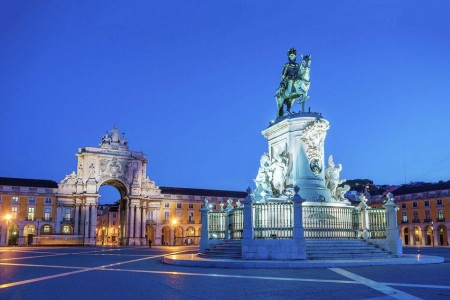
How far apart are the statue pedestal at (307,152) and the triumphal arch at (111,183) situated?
59.1m

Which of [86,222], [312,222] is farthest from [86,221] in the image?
[312,222]

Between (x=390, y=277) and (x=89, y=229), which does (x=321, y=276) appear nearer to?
(x=390, y=277)

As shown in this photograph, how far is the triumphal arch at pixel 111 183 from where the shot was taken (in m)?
76.9

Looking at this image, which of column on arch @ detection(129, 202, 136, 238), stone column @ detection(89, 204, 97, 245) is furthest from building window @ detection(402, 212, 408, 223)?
stone column @ detection(89, 204, 97, 245)

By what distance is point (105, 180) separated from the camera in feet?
263

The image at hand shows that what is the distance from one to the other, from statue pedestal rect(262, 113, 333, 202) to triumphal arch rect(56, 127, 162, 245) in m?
59.1

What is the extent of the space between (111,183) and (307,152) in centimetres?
6759

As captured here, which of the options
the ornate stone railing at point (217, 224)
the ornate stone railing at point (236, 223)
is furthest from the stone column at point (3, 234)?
the ornate stone railing at point (236, 223)

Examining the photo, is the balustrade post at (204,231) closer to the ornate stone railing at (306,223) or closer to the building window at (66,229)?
the ornate stone railing at (306,223)

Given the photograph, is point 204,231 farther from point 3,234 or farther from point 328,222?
point 3,234

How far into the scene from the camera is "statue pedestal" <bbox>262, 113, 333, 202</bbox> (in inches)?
809

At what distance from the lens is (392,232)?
1881 centimetres

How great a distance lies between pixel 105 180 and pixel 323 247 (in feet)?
221

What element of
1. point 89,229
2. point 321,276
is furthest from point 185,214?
point 321,276
